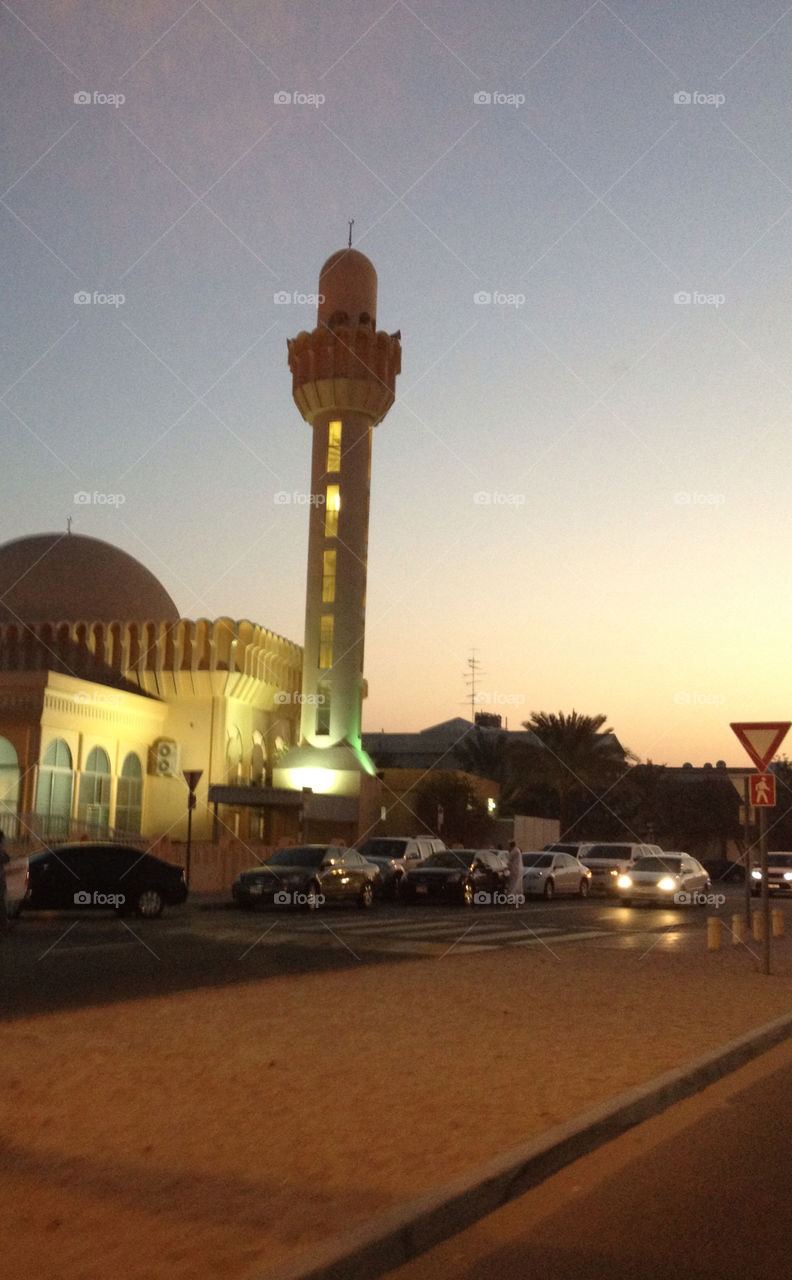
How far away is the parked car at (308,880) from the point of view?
27.0 metres

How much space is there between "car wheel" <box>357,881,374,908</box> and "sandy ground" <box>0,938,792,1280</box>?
53.1 ft

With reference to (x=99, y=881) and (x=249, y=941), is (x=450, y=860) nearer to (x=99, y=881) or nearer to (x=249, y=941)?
(x=99, y=881)

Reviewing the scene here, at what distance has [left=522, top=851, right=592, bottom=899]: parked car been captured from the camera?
36094 millimetres

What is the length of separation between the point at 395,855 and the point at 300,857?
22.1 ft

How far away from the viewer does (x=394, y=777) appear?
203 feet

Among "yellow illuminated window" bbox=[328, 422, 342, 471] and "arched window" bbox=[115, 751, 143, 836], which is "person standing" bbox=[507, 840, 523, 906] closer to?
"arched window" bbox=[115, 751, 143, 836]

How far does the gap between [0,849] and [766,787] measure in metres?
10.5

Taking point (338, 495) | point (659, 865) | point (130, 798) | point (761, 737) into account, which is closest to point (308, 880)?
point (659, 865)

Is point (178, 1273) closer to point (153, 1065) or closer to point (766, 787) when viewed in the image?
point (153, 1065)

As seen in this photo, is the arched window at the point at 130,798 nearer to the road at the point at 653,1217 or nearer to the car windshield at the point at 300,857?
the car windshield at the point at 300,857

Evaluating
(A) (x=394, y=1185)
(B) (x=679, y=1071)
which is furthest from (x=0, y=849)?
(A) (x=394, y=1185)

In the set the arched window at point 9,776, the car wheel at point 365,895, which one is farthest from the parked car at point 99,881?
the arched window at point 9,776

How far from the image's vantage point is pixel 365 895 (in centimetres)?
2919

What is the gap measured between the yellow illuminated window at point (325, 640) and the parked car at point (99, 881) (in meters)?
30.0
